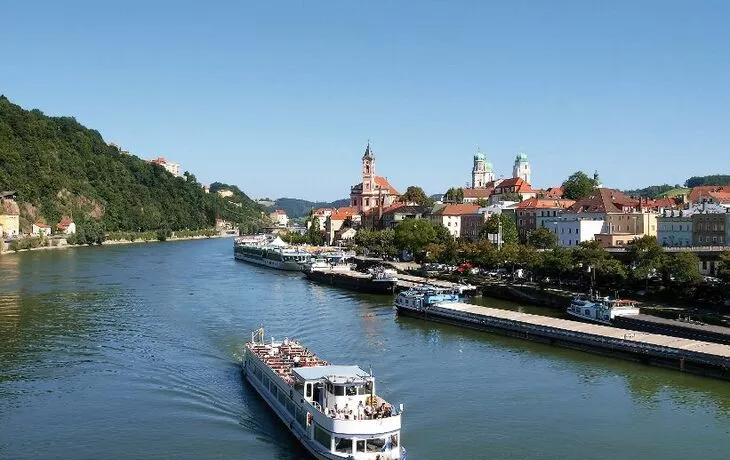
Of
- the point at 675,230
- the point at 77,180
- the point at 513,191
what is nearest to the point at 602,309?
the point at 675,230

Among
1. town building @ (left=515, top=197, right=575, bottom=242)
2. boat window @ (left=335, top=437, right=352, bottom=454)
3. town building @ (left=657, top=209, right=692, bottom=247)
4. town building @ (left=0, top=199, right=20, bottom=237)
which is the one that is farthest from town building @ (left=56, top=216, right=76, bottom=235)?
boat window @ (left=335, top=437, right=352, bottom=454)

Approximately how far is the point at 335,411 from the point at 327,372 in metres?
2.13

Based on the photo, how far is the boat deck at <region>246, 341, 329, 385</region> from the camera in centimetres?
2694

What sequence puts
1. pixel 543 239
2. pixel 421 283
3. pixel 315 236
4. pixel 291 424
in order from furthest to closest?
pixel 315 236, pixel 543 239, pixel 421 283, pixel 291 424

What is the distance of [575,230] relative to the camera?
73750mm

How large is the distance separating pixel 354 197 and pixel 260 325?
102349 mm

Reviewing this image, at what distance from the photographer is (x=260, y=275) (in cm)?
7869

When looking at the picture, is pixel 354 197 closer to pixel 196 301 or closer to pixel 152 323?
pixel 196 301

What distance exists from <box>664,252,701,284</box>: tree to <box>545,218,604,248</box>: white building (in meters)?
Result: 24.4

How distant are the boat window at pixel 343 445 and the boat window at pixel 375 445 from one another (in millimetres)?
449

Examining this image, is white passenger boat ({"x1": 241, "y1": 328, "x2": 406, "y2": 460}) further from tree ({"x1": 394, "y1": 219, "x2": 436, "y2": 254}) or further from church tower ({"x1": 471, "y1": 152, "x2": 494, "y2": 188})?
church tower ({"x1": 471, "y1": 152, "x2": 494, "y2": 188})

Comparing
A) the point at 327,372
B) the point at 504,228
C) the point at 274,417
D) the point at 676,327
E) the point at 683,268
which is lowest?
the point at 274,417

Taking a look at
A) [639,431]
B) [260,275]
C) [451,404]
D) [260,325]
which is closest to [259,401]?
[451,404]

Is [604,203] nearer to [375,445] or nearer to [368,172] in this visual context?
[375,445]
